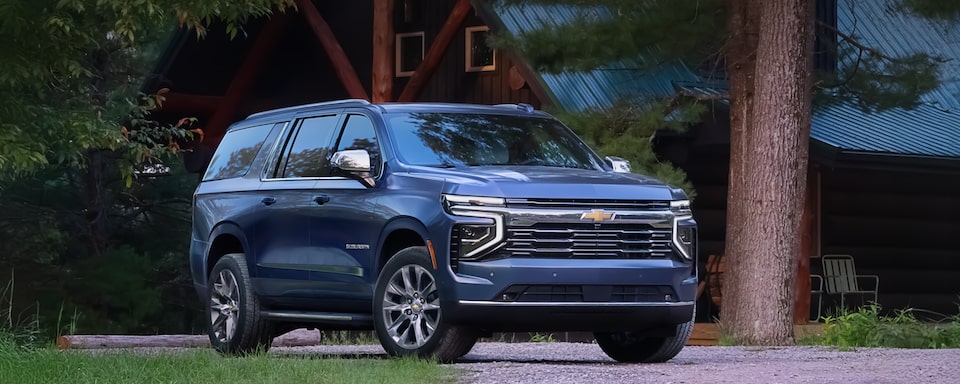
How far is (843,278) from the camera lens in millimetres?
23297

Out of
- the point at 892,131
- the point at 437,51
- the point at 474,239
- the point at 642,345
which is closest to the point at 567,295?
the point at 474,239

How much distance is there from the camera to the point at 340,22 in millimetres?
24906

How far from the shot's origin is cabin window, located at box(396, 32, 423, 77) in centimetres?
2364

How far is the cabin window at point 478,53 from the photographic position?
2234 centimetres

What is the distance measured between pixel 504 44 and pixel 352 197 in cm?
622

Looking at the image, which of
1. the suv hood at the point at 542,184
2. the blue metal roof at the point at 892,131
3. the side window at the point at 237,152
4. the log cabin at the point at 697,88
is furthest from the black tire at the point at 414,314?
the blue metal roof at the point at 892,131

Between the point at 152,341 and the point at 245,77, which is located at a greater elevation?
the point at 245,77

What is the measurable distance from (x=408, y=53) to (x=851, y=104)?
7231 millimetres

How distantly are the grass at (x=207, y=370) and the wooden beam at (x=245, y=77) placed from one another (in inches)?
540

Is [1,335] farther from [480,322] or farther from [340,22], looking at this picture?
[340,22]

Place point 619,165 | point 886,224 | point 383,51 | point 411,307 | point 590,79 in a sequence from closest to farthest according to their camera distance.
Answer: point 411,307
point 619,165
point 590,79
point 383,51
point 886,224

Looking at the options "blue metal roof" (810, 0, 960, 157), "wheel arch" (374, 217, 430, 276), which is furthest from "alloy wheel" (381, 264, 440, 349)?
"blue metal roof" (810, 0, 960, 157)

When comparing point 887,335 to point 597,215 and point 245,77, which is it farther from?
point 245,77

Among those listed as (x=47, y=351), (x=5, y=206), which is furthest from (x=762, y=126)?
(x=5, y=206)
